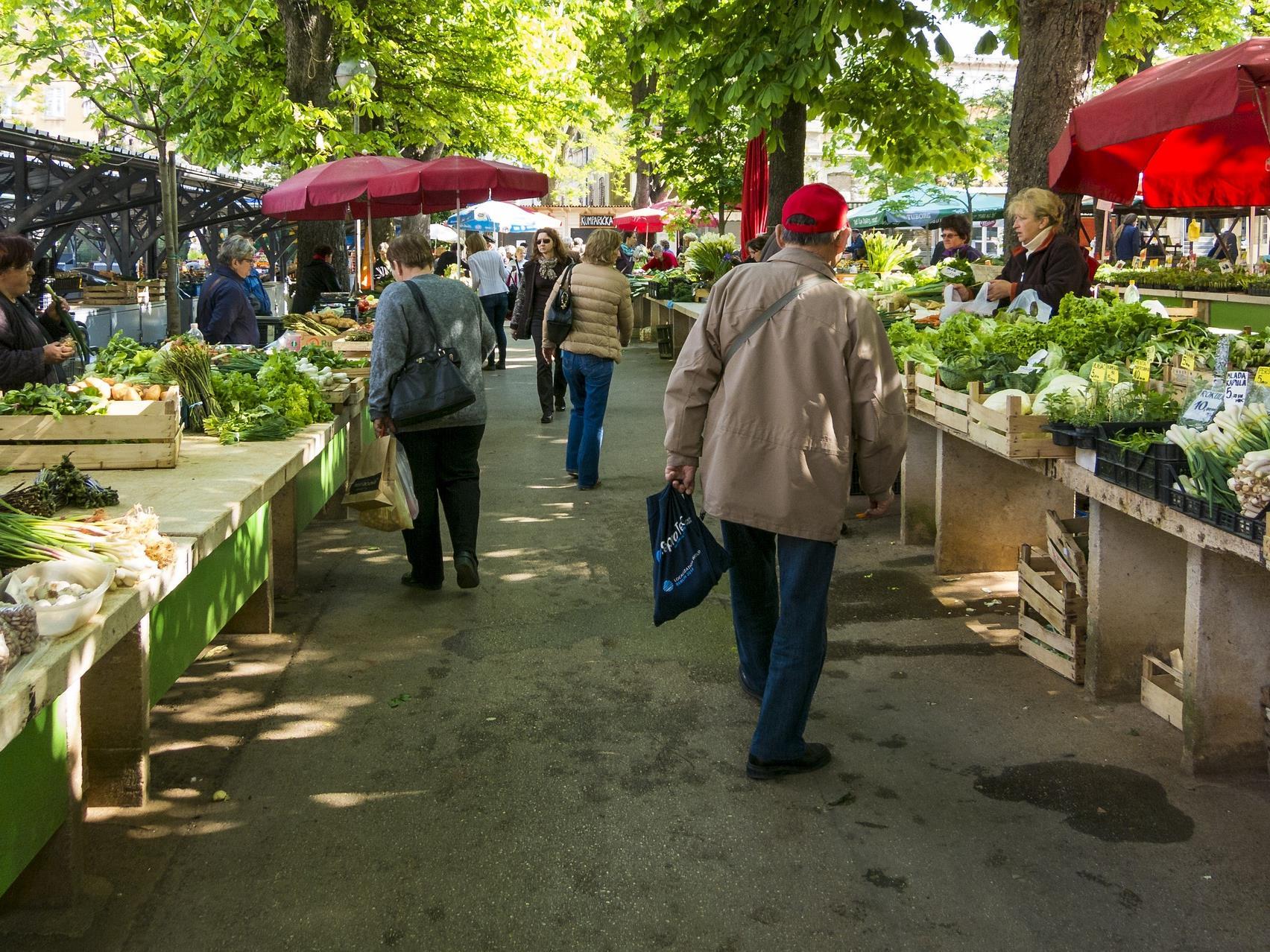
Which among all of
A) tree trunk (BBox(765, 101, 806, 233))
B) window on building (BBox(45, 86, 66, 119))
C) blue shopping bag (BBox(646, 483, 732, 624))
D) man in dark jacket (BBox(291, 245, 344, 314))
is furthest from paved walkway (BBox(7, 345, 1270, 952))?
window on building (BBox(45, 86, 66, 119))

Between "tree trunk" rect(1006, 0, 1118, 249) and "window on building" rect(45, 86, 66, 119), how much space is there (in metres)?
70.7

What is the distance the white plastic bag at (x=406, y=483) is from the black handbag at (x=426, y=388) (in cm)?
23

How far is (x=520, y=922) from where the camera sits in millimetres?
3264

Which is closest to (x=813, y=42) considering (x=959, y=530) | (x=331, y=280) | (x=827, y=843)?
(x=959, y=530)

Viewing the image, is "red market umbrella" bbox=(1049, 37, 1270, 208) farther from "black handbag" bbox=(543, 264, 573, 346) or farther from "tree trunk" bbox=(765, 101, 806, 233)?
"tree trunk" bbox=(765, 101, 806, 233)

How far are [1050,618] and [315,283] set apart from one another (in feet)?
34.3

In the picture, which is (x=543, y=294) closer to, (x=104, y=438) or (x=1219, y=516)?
(x=104, y=438)

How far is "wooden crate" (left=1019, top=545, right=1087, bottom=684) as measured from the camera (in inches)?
194

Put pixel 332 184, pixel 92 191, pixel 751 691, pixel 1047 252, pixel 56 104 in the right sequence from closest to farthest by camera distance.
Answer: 1. pixel 751 691
2. pixel 1047 252
3. pixel 332 184
4. pixel 92 191
5. pixel 56 104

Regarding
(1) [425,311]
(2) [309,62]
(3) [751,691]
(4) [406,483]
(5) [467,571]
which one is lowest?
(3) [751,691]

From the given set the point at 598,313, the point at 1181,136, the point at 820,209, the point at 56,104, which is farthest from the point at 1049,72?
the point at 56,104

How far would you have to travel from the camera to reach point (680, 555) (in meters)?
4.38

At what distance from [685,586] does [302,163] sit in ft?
42.1

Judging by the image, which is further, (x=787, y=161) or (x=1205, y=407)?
(x=787, y=161)
